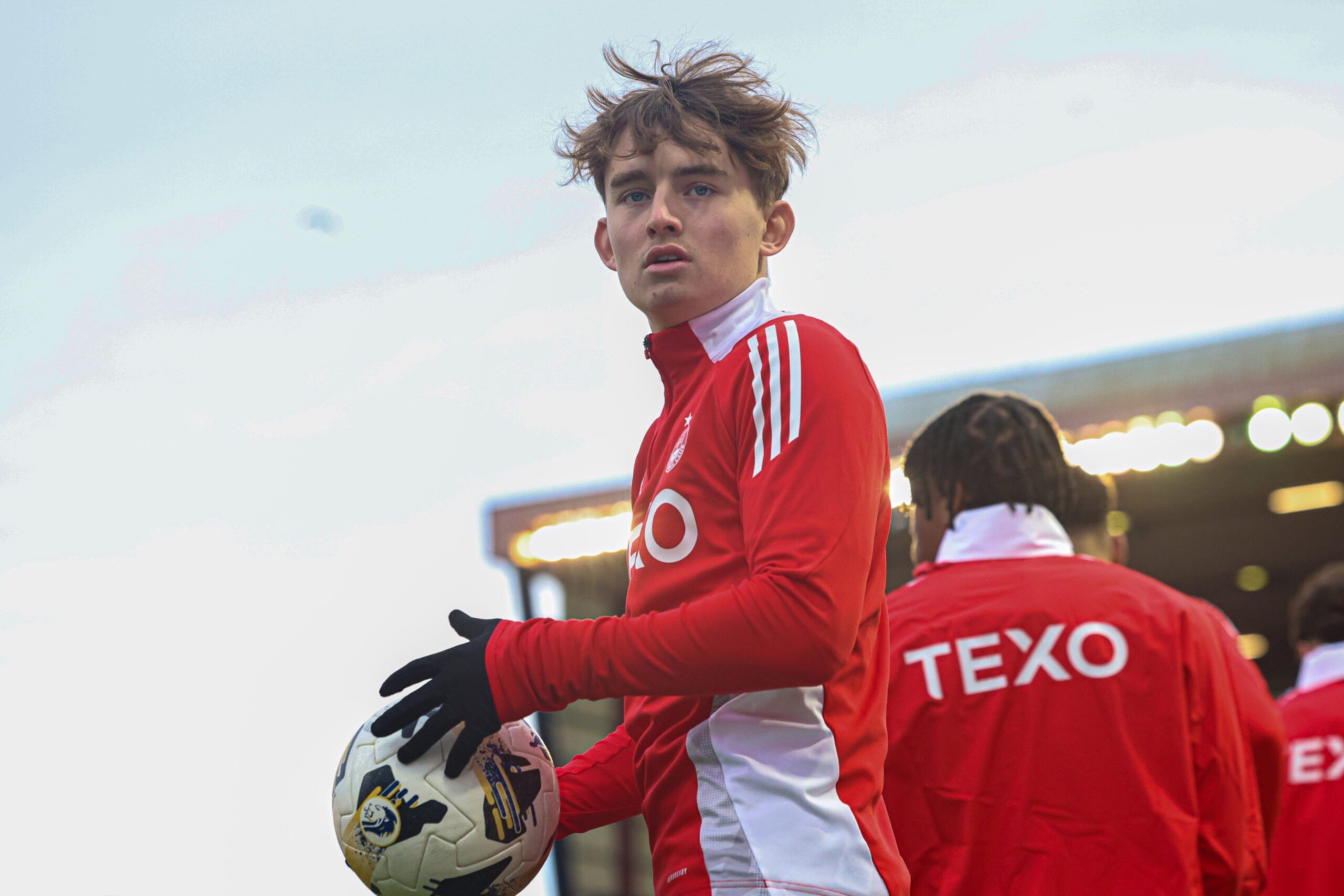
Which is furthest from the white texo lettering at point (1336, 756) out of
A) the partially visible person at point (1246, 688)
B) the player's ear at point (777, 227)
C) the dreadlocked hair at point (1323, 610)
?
the player's ear at point (777, 227)

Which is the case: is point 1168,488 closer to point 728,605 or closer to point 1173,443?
point 1173,443

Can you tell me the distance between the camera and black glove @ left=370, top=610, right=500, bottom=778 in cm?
174

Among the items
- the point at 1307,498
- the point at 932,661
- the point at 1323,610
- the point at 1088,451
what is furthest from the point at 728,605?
the point at 1307,498

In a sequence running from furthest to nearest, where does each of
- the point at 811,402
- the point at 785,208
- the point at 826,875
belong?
the point at 785,208, the point at 811,402, the point at 826,875

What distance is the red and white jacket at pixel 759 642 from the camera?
1699 mm

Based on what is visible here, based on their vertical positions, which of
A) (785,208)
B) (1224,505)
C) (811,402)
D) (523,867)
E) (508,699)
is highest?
(785,208)

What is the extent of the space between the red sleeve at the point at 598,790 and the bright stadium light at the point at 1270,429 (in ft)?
31.1

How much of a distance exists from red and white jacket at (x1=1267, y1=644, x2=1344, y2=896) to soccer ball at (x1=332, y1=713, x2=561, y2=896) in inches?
127

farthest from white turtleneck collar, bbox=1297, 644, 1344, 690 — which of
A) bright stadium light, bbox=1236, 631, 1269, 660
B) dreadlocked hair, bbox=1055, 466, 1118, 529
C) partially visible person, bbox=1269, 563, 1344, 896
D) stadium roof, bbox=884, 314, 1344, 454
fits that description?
bright stadium light, bbox=1236, 631, 1269, 660

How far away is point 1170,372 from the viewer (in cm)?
1084

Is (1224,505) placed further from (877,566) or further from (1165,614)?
(877,566)

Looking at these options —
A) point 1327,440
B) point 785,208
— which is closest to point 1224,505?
point 1327,440

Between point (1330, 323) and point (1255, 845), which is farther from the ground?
point (1330, 323)

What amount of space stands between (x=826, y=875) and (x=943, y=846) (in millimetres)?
1219
